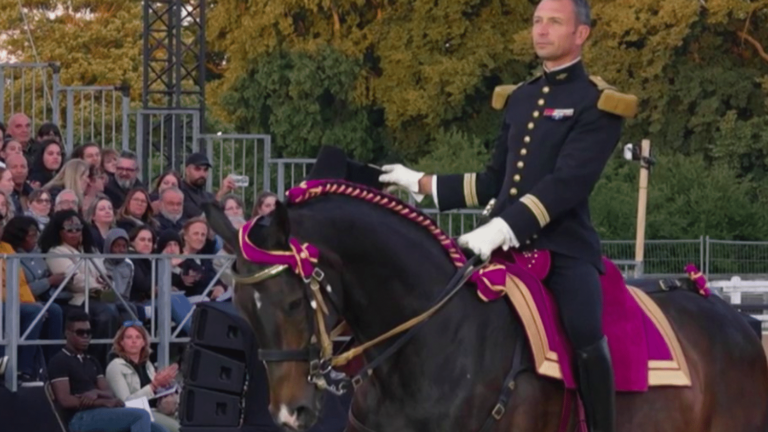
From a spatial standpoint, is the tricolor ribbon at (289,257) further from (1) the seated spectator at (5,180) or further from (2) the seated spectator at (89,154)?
(2) the seated spectator at (89,154)

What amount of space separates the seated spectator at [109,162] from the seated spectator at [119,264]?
2200mm

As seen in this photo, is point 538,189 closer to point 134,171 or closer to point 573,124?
point 573,124

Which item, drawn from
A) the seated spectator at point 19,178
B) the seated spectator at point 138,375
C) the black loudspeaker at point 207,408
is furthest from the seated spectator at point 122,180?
the black loudspeaker at point 207,408

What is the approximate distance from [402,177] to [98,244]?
585cm

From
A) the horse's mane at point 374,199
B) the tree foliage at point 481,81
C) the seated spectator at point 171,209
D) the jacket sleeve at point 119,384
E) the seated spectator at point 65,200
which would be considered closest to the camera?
the horse's mane at point 374,199

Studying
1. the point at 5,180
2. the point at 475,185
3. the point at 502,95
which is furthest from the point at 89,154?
the point at 475,185

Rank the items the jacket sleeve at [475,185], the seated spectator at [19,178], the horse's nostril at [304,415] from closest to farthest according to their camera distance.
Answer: the horse's nostril at [304,415] < the jacket sleeve at [475,185] < the seated spectator at [19,178]

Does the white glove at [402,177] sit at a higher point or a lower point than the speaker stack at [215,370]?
higher

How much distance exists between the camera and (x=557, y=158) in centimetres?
704

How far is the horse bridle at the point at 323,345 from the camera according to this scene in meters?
6.07

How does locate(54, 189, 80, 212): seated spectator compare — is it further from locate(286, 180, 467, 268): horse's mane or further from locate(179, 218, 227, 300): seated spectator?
locate(286, 180, 467, 268): horse's mane

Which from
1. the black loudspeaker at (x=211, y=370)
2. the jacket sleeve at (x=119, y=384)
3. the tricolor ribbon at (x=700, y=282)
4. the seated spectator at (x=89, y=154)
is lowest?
the jacket sleeve at (x=119, y=384)

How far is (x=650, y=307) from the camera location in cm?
767

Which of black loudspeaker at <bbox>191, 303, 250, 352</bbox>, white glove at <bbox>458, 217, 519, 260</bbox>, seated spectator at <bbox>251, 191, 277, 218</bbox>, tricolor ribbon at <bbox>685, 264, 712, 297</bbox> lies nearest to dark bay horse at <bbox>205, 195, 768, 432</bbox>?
white glove at <bbox>458, 217, 519, 260</bbox>
